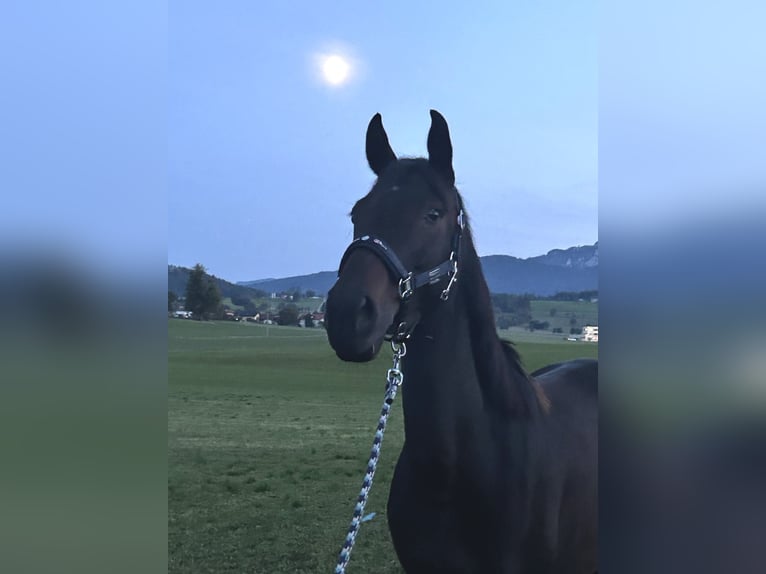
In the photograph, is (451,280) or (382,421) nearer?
(382,421)

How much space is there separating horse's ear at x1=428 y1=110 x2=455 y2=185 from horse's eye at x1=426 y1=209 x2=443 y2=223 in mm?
240

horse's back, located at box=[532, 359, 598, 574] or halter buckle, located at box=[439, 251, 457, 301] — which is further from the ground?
halter buckle, located at box=[439, 251, 457, 301]

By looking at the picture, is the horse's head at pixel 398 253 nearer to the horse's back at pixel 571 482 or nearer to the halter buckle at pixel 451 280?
the halter buckle at pixel 451 280

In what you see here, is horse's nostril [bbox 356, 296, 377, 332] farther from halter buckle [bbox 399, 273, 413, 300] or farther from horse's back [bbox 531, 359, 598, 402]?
horse's back [bbox 531, 359, 598, 402]

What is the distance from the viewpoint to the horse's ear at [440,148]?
268cm

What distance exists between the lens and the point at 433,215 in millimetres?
Answer: 2523

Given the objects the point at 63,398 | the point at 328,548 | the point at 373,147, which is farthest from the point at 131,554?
the point at 328,548

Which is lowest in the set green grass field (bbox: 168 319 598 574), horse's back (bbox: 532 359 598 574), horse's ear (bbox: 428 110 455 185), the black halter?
green grass field (bbox: 168 319 598 574)

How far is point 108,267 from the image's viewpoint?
1.51 m

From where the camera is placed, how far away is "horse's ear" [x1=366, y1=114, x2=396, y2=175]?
294 centimetres

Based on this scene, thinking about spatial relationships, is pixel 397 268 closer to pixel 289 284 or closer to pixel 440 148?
pixel 440 148

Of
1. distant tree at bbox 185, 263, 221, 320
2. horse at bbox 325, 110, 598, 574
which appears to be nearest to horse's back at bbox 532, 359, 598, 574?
horse at bbox 325, 110, 598, 574

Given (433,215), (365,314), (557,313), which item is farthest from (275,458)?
(365,314)

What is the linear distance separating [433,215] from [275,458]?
827 cm
